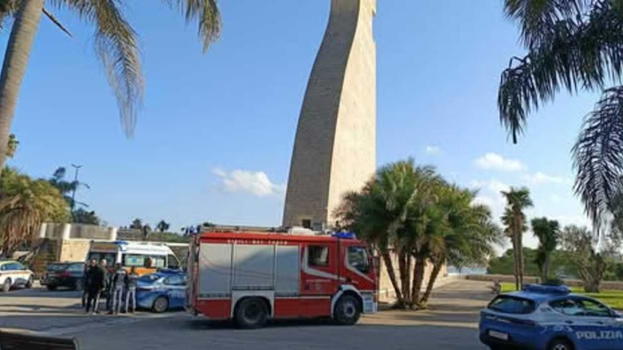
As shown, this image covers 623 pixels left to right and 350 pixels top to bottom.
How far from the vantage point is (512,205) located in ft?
134

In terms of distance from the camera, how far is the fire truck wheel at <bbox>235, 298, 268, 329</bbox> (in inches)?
648

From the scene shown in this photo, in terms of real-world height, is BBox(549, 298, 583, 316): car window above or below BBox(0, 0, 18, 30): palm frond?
below

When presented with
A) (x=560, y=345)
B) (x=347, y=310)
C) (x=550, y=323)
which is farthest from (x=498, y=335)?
(x=347, y=310)

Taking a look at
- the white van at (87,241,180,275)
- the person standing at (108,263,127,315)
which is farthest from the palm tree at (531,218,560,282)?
the person standing at (108,263,127,315)

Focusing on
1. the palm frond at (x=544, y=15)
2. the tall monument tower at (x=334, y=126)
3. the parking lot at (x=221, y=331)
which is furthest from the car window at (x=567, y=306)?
the tall monument tower at (x=334, y=126)

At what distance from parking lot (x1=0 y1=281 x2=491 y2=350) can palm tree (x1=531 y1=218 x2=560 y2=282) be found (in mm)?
27879

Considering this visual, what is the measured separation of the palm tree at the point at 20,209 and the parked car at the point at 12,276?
338 inches

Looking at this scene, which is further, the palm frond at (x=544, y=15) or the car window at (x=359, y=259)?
the car window at (x=359, y=259)

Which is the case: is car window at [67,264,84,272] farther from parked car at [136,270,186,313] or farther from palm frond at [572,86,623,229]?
palm frond at [572,86,623,229]

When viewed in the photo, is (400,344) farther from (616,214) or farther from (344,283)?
(616,214)

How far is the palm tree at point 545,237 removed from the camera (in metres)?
46.8

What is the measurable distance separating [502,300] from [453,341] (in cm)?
310

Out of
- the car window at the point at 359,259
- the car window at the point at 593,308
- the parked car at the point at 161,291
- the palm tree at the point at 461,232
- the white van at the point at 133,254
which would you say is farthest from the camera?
the white van at the point at 133,254

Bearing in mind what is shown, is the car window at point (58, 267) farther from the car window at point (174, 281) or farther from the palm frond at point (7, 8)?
the palm frond at point (7, 8)
